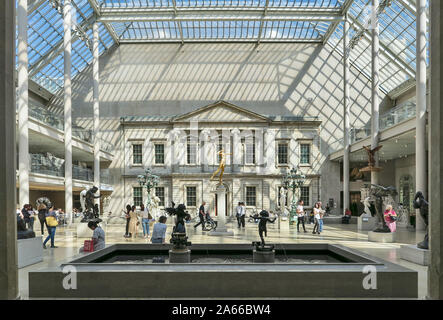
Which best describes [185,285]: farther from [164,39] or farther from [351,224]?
[164,39]

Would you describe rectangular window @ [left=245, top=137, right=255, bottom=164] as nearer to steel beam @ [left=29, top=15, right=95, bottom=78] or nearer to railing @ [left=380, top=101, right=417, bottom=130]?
railing @ [left=380, top=101, right=417, bottom=130]

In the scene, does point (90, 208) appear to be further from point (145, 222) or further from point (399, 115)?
point (399, 115)

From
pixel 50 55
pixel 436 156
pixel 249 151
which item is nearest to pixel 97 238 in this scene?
pixel 436 156

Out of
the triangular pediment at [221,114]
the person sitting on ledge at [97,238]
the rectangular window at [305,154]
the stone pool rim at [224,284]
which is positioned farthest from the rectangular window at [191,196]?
the stone pool rim at [224,284]

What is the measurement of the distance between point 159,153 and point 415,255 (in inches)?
1073

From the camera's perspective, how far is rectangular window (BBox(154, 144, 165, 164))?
34.7 m

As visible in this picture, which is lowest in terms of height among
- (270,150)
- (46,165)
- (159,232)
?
(159,232)

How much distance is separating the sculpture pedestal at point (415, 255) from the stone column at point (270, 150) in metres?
22.9

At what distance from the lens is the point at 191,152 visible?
3409 centimetres

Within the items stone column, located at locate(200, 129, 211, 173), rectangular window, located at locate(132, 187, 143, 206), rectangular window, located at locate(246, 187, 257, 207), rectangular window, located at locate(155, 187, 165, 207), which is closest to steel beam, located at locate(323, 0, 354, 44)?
stone column, located at locate(200, 129, 211, 173)

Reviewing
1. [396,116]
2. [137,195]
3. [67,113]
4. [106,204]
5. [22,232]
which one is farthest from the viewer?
[137,195]

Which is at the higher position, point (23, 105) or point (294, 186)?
point (23, 105)

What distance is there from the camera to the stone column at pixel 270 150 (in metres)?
33.7
